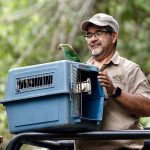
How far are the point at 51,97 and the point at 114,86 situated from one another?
51 centimetres

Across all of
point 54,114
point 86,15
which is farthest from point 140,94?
point 86,15

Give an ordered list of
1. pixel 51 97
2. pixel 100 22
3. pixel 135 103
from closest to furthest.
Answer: pixel 51 97, pixel 135 103, pixel 100 22

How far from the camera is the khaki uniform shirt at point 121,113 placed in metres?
4.76

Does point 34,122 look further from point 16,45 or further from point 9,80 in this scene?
point 16,45

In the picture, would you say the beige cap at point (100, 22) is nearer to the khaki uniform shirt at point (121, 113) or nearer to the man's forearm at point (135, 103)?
the khaki uniform shirt at point (121, 113)

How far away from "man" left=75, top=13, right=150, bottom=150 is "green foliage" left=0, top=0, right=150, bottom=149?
4843mm

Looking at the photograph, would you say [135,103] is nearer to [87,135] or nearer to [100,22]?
[87,135]

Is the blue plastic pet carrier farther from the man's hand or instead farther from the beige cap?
the beige cap

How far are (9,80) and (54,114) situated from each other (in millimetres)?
383

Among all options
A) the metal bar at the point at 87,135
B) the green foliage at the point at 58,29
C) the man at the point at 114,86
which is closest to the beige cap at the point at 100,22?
the man at the point at 114,86

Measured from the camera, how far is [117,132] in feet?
14.1

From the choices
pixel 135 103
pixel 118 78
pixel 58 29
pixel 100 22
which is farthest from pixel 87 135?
pixel 58 29

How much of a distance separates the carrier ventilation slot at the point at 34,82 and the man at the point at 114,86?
0.31m

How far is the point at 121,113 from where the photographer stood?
4801mm
